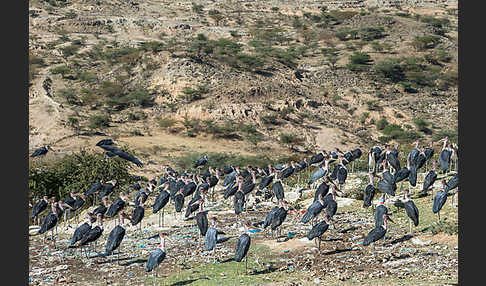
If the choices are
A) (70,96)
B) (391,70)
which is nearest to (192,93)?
(70,96)

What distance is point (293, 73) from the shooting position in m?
61.9

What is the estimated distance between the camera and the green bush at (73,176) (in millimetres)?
27984

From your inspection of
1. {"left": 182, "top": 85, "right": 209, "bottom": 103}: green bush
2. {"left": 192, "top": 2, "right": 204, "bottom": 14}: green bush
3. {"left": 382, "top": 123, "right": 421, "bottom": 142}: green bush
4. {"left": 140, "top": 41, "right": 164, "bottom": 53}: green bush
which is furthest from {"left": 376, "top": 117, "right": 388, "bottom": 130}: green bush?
{"left": 192, "top": 2, "right": 204, "bottom": 14}: green bush

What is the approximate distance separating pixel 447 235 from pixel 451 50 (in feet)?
191

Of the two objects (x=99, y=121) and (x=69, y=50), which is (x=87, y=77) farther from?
(x=99, y=121)

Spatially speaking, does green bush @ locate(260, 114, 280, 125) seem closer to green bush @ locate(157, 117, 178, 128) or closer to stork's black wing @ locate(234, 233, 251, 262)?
green bush @ locate(157, 117, 178, 128)

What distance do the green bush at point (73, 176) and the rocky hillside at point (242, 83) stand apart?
12.2 meters

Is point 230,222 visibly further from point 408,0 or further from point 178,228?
point 408,0

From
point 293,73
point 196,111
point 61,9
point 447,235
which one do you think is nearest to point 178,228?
point 447,235

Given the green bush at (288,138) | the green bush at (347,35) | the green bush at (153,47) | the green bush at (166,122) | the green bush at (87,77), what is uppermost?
the green bush at (347,35)

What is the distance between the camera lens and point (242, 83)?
56.7m

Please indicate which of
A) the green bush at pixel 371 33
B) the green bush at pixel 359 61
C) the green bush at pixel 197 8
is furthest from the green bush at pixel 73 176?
the green bush at pixel 197 8

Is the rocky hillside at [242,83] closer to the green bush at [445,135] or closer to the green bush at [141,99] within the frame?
the green bush at [141,99]

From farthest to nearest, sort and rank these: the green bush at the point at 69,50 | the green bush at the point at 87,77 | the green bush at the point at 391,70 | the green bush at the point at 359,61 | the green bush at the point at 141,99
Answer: the green bush at the point at 69,50 < the green bush at the point at 359,61 < the green bush at the point at 391,70 < the green bush at the point at 87,77 < the green bush at the point at 141,99
